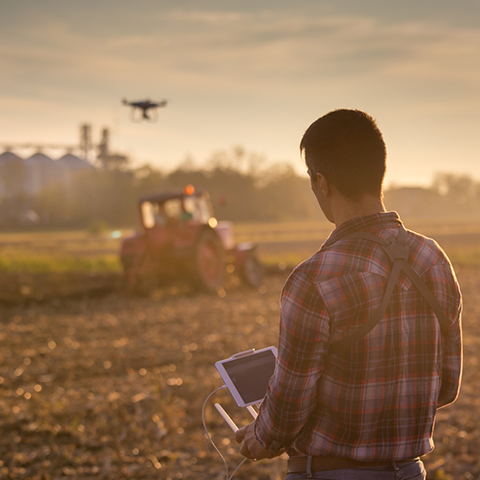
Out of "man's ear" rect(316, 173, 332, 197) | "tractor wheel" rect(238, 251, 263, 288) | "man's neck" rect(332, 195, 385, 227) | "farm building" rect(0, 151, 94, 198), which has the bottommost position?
"tractor wheel" rect(238, 251, 263, 288)

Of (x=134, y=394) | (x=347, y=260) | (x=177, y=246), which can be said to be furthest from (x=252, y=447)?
(x=177, y=246)

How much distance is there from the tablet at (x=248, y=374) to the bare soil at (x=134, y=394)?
217 cm

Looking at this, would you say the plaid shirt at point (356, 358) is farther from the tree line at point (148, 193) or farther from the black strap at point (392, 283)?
the tree line at point (148, 193)

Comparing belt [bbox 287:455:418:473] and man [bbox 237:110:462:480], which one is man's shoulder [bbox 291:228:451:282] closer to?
man [bbox 237:110:462:480]

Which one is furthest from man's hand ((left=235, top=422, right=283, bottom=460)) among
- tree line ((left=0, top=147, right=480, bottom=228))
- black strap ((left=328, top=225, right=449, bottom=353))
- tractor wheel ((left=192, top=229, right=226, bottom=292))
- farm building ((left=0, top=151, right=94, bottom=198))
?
farm building ((left=0, top=151, right=94, bottom=198))

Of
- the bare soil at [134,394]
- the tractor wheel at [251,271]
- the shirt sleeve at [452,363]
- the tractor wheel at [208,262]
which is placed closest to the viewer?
the shirt sleeve at [452,363]

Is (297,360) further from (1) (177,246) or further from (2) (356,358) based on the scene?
(1) (177,246)

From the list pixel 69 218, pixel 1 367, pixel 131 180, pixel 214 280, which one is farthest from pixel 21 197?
pixel 1 367

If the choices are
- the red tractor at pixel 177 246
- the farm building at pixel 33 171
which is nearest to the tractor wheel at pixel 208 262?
the red tractor at pixel 177 246

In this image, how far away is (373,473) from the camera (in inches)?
55.3

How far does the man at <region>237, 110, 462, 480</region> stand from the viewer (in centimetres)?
132

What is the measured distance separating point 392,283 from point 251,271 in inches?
413

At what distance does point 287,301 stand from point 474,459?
3186 millimetres

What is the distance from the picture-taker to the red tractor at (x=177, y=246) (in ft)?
33.7
